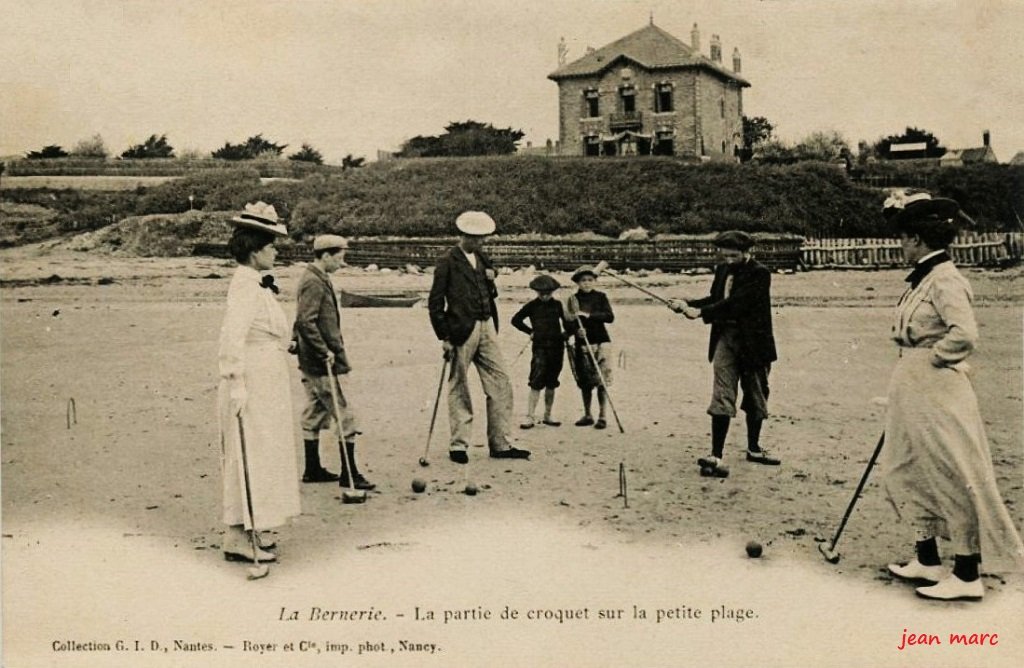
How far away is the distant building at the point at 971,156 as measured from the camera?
21.9ft

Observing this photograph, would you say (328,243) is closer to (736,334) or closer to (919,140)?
(736,334)

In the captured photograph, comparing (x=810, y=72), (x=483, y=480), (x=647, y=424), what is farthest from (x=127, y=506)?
(x=810, y=72)

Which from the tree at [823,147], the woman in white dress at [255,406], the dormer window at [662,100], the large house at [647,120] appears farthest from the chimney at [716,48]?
the dormer window at [662,100]

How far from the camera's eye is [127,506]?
217 inches

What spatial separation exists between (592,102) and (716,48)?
37.4ft

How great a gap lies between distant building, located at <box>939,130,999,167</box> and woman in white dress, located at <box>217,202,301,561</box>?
17.6 feet

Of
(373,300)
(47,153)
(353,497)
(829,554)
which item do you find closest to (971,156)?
(829,554)

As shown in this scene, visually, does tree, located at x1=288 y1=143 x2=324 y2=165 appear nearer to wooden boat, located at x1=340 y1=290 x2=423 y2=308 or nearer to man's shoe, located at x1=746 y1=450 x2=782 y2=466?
wooden boat, located at x1=340 y1=290 x2=423 y2=308

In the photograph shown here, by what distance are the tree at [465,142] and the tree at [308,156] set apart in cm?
110

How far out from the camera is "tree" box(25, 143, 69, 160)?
714 cm

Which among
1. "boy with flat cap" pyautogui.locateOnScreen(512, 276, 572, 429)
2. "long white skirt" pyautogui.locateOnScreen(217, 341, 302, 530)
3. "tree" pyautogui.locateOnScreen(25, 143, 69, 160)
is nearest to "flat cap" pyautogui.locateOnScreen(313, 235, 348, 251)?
"long white skirt" pyautogui.locateOnScreen(217, 341, 302, 530)

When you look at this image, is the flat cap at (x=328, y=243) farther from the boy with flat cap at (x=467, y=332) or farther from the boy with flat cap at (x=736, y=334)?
the boy with flat cap at (x=736, y=334)

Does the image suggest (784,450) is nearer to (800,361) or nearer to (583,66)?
(800,361)

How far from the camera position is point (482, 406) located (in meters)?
8.00
